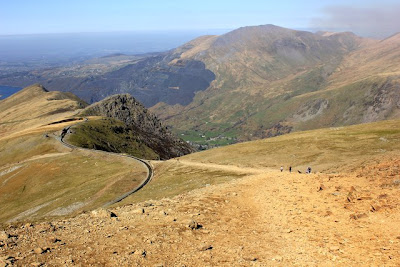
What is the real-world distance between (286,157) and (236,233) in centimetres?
5328

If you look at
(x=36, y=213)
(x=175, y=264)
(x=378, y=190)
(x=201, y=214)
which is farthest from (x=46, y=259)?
(x=36, y=213)

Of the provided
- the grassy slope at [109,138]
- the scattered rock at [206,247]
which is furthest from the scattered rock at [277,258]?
the grassy slope at [109,138]

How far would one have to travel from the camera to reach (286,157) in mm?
78375

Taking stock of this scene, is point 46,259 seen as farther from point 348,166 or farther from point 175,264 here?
point 348,166

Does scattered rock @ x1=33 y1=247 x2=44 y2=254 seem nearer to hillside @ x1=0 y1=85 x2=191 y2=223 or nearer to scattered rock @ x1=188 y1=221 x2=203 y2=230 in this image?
scattered rock @ x1=188 y1=221 x2=203 y2=230

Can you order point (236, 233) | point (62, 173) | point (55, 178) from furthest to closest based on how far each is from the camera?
point (62, 173)
point (55, 178)
point (236, 233)

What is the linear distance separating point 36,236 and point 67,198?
4688 cm

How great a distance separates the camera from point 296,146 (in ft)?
290

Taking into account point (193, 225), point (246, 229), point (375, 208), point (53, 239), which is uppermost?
point (375, 208)

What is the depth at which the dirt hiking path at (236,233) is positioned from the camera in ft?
75.3

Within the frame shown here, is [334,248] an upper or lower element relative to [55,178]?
upper

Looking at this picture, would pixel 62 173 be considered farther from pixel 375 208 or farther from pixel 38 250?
pixel 375 208

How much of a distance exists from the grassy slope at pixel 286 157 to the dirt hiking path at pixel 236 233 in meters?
20.9

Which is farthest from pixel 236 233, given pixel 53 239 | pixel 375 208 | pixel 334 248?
pixel 53 239
